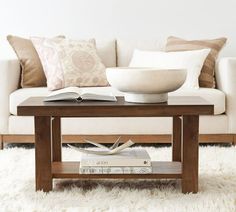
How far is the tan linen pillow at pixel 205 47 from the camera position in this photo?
3.75 metres

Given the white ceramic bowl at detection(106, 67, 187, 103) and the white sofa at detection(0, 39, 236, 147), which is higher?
the white ceramic bowl at detection(106, 67, 187, 103)

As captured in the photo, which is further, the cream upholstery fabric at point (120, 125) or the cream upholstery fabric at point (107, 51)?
the cream upholstery fabric at point (107, 51)

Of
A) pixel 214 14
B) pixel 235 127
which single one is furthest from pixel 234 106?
pixel 214 14

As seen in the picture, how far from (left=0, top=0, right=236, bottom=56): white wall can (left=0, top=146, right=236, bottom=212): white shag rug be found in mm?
1876

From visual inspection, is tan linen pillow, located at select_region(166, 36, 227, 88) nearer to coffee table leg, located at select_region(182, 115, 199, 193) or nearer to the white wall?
the white wall

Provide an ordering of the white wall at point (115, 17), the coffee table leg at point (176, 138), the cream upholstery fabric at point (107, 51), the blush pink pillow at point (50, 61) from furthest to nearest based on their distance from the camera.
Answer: the white wall at point (115, 17) < the cream upholstery fabric at point (107, 51) < the blush pink pillow at point (50, 61) < the coffee table leg at point (176, 138)

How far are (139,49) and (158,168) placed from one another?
187cm

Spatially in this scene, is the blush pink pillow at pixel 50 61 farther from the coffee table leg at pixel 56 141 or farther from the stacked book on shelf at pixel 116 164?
the stacked book on shelf at pixel 116 164

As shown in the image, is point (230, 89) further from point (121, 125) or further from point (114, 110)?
point (114, 110)

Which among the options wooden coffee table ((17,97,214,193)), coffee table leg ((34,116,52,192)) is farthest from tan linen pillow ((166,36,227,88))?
coffee table leg ((34,116,52,192))

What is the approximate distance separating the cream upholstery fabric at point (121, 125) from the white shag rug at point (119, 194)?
0.63 m

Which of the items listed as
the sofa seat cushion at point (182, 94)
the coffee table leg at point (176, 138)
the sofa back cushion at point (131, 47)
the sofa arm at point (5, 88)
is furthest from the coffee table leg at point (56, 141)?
the sofa back cushion at point (131, 47)

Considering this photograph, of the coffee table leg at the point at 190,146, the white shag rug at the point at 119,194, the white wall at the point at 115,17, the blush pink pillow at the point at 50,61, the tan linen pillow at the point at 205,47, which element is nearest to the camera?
the white shag rug at the point at 119,194

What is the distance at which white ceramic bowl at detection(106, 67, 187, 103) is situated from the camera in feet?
7.52
